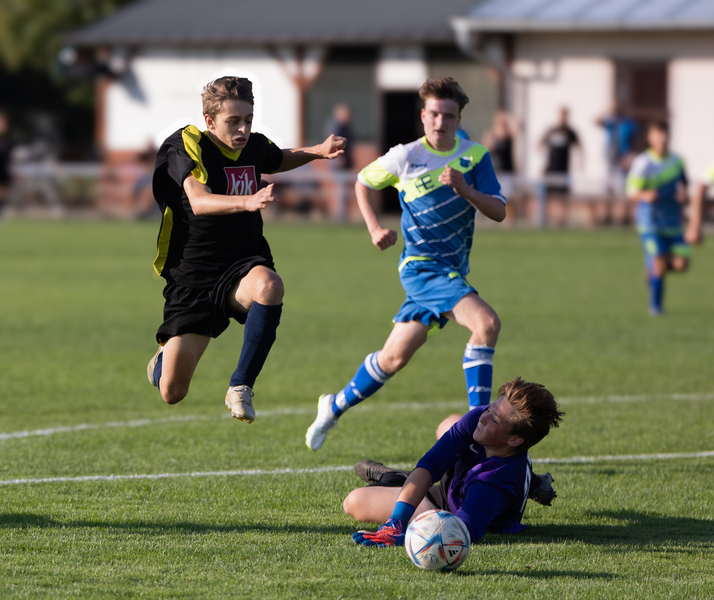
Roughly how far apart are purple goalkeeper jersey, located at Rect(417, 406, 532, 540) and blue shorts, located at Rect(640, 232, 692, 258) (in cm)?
839

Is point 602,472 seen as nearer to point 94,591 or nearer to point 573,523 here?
point 573,523

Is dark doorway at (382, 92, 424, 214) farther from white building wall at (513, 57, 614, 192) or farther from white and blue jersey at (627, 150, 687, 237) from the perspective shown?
white and blue jersey at (627, 150, 687, 237)

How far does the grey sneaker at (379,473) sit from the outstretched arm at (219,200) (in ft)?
4.71

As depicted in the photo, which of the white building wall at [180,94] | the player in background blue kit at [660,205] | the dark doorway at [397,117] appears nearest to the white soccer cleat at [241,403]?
the player in background blue kit at [660,205]

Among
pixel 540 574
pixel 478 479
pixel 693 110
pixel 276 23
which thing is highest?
pixel 276 23

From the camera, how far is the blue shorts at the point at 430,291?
255 inches

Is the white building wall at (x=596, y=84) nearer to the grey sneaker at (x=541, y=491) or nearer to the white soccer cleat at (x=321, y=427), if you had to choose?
the white soccer cleat at (x=321, y=427)

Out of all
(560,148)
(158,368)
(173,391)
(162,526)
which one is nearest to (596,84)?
(560,148)

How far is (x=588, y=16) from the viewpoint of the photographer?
24.6m

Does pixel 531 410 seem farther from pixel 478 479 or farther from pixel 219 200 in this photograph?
pixel 219 200

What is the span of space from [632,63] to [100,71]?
533 inches

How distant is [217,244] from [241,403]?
95cm

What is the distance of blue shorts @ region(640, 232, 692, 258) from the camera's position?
13148 mm

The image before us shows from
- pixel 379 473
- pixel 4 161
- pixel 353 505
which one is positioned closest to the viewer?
pixel 353 505
